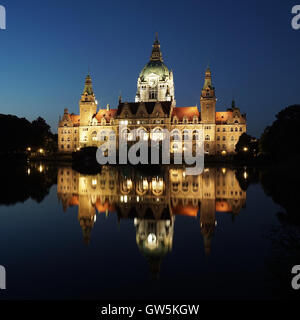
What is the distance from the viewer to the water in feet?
24.2

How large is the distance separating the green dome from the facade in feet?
13.6

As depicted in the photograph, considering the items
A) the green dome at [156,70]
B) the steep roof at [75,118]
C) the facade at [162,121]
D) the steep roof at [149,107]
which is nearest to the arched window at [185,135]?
the facade at [162,121]

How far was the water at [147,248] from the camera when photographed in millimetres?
7379

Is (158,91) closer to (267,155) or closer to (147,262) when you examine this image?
(267,155)

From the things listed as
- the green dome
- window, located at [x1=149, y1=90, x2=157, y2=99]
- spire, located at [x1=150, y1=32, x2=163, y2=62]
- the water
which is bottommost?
the water

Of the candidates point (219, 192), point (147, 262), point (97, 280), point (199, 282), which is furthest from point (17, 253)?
point (219, 192)

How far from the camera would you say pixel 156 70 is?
362 feet

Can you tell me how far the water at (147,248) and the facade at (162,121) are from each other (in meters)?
73.4

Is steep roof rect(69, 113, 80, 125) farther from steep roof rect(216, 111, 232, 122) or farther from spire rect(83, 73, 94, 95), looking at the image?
steep roof rect(216, 111, 232, 122)

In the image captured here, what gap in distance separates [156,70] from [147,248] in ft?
349

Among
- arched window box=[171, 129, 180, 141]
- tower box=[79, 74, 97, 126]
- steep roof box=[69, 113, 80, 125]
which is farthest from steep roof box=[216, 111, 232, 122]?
steep roof box=[69, 113, 80, 125]

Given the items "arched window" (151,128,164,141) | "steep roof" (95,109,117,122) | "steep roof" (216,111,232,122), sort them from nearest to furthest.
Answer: "arched window" (151,128,164,141)
"steep roof" (216,111,232,122)
"steep roof" (95,109,117,122)

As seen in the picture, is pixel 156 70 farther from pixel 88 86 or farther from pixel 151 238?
pixel 151 238

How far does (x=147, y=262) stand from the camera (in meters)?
8.99
